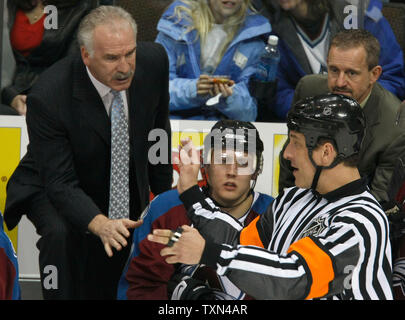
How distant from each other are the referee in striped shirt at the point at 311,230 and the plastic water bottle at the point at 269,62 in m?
1.63

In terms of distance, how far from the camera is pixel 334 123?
2.66 m

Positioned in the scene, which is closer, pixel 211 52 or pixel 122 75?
pixel 122 75

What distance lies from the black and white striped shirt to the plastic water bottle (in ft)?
5.65

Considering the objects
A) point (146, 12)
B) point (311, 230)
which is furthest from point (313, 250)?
point (146, 12)

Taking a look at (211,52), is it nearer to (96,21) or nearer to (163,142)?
(163,142)

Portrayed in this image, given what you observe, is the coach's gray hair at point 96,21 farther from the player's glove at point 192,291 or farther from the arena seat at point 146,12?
the player's glove at point 192,291

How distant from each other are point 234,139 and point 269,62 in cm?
120

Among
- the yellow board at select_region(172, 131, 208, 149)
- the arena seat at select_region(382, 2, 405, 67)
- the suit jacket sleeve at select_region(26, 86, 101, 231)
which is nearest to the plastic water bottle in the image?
the yellow board at select_region(172, 131, 208, 149)

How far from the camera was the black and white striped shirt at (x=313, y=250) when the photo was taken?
2.37m

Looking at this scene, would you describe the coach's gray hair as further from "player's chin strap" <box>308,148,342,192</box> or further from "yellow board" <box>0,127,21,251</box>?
"player's chin strap" <box>308,148,342,192</box>

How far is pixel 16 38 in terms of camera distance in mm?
4316

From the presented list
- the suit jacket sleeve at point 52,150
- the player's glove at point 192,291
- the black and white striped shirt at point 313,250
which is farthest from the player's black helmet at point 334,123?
the suit jacket sleeve at point 52,150

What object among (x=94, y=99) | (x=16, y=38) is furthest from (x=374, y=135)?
(x=16, y=38)
